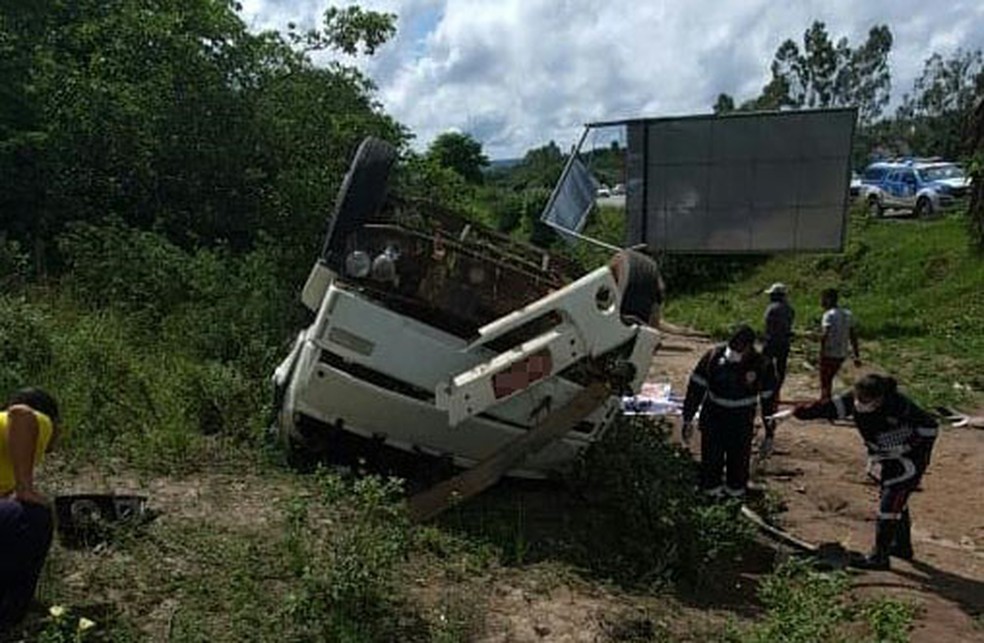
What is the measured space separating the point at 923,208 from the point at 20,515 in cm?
2930

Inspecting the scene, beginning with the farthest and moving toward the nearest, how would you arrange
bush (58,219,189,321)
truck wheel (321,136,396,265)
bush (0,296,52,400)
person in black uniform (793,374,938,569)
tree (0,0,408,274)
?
tree (0,0,408,274)
bush (58,219,189,321)
bush (0,296,52,400)
person in black uniform (793,374,938,569)
truck wheel (321,136,396,265)

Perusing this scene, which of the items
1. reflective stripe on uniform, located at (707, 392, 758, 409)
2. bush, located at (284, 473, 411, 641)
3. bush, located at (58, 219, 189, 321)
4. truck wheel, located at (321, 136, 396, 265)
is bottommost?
bush, located at (284, 473, 411, 641)

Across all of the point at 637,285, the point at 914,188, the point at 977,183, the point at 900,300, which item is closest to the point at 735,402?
the point at 637,285

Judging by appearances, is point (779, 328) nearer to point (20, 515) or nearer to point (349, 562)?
point (349, 562)

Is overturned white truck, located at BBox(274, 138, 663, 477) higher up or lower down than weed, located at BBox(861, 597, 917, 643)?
higher up

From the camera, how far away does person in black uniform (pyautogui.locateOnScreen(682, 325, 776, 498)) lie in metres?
7.29

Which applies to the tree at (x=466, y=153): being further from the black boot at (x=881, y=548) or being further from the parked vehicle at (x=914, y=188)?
the black boot at (x=881, y=548)

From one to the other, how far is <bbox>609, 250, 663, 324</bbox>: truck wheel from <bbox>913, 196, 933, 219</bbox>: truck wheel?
2571cm

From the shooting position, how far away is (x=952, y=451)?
10.4 m

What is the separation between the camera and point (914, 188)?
30625mm

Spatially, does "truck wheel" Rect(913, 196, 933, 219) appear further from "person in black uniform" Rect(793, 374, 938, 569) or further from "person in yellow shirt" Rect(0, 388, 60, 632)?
"person in yellow shirt" Rect(0, 388, 60, 632)

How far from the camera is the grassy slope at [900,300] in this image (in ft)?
50.4

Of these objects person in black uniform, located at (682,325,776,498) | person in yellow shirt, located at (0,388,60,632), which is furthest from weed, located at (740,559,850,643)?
person in yellow shirt, located at (0,388,60,632)

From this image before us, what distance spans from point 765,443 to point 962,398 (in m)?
6.11
